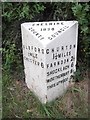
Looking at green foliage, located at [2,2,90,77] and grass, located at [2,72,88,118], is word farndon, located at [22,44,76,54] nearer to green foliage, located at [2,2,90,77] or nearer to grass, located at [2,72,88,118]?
green foliage, located at [2,2,90,77]

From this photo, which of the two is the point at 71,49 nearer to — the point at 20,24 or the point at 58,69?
the point at 58,69

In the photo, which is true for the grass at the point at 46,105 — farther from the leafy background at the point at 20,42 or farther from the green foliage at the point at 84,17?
the green foliage at the point at 84,17

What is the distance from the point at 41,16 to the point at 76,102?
3.56ft

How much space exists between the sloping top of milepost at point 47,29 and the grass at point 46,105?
0.66 m

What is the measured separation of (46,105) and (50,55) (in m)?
0.55

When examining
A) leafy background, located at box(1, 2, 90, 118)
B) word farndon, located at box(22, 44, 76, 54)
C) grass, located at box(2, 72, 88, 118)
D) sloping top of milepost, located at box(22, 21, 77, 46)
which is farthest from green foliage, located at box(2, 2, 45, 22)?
grass, located at box(2, 72, 88, 118)

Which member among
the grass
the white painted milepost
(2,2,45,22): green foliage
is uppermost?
(2,2,45,22): green foliage

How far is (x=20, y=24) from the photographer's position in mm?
3996

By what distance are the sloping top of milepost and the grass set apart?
66 centimetres

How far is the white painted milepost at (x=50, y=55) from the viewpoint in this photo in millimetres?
3502

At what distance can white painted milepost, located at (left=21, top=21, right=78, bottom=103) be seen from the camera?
138 inches

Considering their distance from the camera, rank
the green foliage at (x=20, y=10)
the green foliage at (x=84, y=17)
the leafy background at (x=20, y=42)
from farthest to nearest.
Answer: the green foliage at (x=20, y=10) < the leafy background at (x=20, y=42) < the green foliage at (x=84, y=17)

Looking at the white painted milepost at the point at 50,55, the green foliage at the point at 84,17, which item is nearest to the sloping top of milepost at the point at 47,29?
the white painted milepost at the point at 50,55

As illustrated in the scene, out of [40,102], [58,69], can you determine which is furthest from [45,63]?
[40,102]
